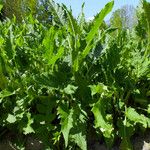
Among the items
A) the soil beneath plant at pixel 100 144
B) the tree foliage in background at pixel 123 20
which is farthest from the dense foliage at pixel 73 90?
the tree foliage in background at pixel 123 20

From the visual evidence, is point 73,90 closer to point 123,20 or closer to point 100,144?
point 100,144

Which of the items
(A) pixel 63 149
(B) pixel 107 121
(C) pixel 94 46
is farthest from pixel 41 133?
(C) pixel 94 46

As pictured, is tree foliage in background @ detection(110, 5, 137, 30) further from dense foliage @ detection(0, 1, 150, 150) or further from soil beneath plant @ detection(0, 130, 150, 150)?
soil beneath plant @ detection(0, 130, 150, 150)

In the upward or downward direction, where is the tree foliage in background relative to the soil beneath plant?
upward

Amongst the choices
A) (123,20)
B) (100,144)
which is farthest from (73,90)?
(123,20)

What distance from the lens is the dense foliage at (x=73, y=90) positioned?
1990mm

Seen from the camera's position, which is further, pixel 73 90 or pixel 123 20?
pixel 123 20

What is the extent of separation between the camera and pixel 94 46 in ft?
7.17

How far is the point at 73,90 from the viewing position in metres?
2.02

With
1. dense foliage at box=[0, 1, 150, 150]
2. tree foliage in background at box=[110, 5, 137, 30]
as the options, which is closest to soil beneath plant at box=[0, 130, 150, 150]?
dense foliage at box=[0, 1, 150, 150]

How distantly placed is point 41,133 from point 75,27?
54 centimetres

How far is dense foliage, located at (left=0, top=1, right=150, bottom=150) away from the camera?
1990 mm

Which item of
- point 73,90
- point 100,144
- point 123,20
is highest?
point 123,20

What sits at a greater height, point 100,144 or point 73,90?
point 73,90
